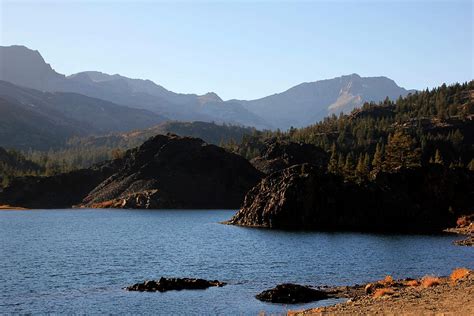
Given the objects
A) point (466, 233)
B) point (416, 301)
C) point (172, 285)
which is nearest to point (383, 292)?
point (416, 301)

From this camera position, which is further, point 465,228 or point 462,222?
point 462,222

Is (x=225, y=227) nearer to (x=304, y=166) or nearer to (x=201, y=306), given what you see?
(x=304, y=166)

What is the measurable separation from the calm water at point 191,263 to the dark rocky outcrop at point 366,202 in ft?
57.2

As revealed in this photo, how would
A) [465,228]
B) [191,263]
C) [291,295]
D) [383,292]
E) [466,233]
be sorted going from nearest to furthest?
[383,292] < [291,295] < [191,263] < [466,233] < [465,228]

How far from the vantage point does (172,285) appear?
2908 inches

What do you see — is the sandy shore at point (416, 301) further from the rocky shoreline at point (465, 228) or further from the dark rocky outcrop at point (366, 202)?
the dark rocky outcrop at point (366, 202)

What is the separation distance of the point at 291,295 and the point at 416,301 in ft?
53.4

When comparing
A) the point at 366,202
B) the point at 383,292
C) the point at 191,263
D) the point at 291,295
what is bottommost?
the point at 191,263

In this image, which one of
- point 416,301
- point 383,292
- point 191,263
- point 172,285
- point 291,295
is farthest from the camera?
point 191,263

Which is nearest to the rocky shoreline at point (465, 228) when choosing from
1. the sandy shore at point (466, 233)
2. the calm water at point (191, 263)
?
the sandy shore at point (466, 233)

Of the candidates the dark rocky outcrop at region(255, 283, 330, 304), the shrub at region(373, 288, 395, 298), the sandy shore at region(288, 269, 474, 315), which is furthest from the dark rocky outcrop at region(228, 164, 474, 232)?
the shrub at region(373, 288, 395, 298)

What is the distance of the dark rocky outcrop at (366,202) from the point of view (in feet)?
543

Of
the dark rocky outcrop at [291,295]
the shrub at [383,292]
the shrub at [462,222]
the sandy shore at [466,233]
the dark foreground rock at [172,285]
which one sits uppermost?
the shrub at [462,222]

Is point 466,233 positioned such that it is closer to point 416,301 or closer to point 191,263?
point 191,263
